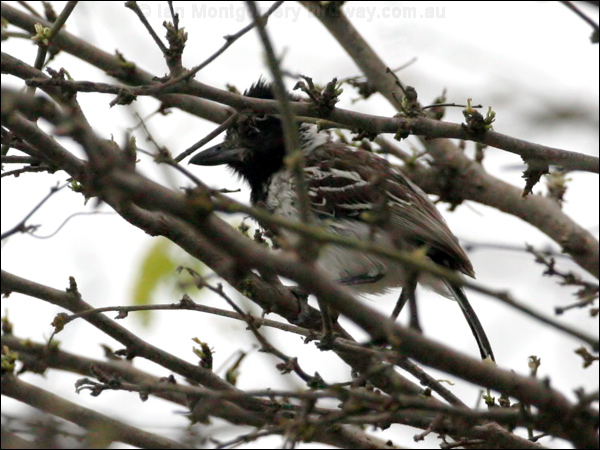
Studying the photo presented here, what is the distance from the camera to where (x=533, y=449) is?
3416 mm

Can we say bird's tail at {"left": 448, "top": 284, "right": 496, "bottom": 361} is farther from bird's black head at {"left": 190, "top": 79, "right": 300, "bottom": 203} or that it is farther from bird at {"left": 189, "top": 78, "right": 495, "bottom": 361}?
bird's black head at {"left": 190, "top": 79, "right": 300, "bottom": 203}

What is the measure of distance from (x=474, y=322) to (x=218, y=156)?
2242 mm

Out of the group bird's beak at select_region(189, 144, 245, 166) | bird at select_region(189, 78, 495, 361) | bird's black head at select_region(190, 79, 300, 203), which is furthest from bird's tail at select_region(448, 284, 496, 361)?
bird's beak at select_region(189, 144, 245, 166)

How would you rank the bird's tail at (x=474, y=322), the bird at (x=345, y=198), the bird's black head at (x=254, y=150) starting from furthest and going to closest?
the bird's black head at (x=254, y=150) < the bird at (x=345, y=198) < the bird's tail at (x=474, y=322)

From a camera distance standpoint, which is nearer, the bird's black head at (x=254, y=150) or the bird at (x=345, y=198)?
the bird at (x=345, y=198)

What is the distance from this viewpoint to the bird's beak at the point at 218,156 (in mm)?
6656

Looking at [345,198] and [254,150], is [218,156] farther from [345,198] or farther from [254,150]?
[345,198]

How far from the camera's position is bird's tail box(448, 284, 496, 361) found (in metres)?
5.66

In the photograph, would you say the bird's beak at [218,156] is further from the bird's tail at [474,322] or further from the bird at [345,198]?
the bird's tail at [474,322]

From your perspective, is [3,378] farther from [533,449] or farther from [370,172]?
[370,172]

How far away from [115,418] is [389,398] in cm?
116

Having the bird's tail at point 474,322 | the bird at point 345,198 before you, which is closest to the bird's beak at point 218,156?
the bird at point 345,198

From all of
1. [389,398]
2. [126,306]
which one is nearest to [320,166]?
[126,306]

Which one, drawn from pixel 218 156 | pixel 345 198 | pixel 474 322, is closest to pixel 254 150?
pixel 218 156
